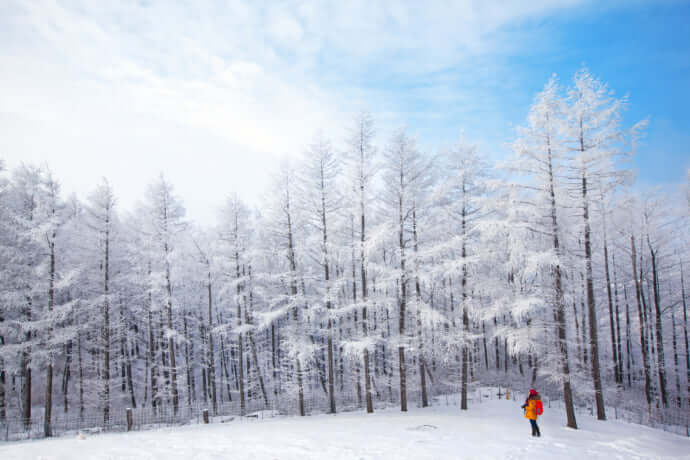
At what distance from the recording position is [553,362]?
14.0 m

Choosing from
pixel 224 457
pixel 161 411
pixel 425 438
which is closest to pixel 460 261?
pixel 425 438

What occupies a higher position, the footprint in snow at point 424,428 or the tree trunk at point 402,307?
the tree trunk at point 402,307

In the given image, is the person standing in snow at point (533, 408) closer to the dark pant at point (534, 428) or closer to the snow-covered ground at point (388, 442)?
the dark pant at point (534, 428)

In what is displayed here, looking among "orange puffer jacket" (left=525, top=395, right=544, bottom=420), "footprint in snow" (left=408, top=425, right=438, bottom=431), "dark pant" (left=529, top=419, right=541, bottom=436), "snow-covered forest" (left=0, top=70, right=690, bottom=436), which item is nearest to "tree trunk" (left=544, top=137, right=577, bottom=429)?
"snow-covered forest" (left=0, top=70, right=690, bottom=436)

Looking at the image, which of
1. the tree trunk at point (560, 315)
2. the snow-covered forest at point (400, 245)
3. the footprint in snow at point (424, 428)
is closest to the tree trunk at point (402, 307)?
the snow-covered forest at point (400, 245)

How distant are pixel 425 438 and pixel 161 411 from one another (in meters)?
16.1

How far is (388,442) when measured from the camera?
10.5 m

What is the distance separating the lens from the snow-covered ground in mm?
9102

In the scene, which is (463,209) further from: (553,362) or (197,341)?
(197,341)

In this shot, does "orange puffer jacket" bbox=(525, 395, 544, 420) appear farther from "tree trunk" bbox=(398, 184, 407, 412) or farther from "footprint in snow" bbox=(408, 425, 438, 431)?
"tree trunk" bbox=(398, 184, 407, 412)

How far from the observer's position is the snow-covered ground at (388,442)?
9102 millimetres

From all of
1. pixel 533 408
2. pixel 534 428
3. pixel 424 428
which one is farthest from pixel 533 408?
pixel 424 428

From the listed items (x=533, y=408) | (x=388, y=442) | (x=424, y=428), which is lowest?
(x=424, y=428)

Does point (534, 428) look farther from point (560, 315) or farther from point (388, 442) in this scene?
point (388, 442)
